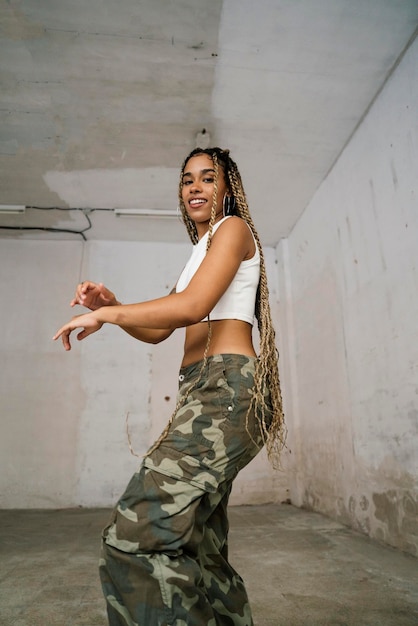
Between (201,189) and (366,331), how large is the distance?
6.97ft

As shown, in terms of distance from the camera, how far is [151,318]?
0.93 meters

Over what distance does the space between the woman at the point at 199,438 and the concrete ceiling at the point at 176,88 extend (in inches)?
67.2

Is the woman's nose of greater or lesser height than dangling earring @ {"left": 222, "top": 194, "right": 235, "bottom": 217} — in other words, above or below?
above

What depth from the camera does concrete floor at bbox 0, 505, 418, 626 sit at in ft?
5.49

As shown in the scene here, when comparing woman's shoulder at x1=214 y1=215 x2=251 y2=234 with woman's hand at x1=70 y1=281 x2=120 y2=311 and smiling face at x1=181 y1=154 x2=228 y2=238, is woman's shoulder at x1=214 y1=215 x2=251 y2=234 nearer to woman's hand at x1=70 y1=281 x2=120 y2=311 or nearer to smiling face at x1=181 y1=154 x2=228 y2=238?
smiling face at x1=181 y1=154 x2=228 y2=238

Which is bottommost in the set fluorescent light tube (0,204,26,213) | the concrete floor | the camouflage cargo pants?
the concrete floor

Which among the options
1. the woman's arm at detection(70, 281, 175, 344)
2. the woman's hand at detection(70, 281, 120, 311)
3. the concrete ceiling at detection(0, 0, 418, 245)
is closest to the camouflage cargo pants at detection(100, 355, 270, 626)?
the woman's arm at detection(70, 281, 175, 344)

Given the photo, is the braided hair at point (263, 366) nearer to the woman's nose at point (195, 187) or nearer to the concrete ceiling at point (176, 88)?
the woman's nose at point (195, 187)

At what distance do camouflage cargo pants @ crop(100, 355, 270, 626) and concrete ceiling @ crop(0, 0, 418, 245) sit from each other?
88.8 inches

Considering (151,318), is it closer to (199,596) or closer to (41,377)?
(199,596)

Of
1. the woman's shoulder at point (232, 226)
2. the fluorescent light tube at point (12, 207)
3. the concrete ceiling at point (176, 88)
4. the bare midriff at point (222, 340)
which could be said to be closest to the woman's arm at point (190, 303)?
the woman's shoulder at point (232, 226)

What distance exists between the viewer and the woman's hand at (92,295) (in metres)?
1.12

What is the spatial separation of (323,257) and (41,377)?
300 centimetres

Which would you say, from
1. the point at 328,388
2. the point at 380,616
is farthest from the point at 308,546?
the point at 328,388
